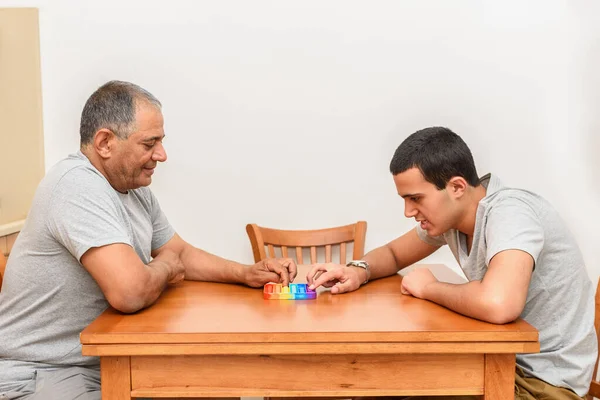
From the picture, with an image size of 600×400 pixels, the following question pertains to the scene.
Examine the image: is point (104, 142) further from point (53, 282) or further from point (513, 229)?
point (513, 229)

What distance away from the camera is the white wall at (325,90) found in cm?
356

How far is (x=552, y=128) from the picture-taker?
3605 mm

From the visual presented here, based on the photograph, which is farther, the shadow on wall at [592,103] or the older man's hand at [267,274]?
the shadow on wall at [592,103]

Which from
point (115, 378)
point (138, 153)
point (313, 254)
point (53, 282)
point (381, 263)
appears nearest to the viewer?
point (115, 378)

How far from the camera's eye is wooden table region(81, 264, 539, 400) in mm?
1731

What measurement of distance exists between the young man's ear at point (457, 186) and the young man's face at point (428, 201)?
15 mm

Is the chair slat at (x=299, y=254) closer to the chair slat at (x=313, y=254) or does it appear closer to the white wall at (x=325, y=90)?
the chair slat at (x=313, y=254)

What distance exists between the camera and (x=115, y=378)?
1.76 meters

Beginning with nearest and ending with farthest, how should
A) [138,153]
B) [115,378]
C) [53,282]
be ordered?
[115,378] → [53,282] → [138,153]

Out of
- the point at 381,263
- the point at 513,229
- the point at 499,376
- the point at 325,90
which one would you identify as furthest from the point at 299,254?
the point at 499,376

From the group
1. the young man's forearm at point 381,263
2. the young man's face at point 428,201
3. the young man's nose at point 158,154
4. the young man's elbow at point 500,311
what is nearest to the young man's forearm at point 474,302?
the young man's elbow at point 500,311

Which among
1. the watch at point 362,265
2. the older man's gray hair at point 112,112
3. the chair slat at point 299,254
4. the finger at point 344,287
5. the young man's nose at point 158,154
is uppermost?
the older man's gray hair at point 112,112

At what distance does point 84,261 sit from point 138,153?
0.41 meters

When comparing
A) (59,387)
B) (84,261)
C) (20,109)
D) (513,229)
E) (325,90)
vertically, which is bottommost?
(59,387)
